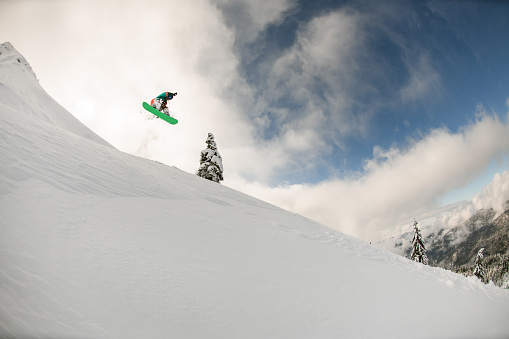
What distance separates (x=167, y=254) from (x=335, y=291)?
3182 millimetres

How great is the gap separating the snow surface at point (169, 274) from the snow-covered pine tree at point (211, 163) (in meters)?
16.3

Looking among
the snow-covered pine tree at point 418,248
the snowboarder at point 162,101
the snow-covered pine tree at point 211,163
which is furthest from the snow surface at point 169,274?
the snow-covered pine tree at point 418,248

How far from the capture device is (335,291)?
464 cm

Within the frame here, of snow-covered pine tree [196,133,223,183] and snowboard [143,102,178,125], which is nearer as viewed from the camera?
snowboard [143,102,178,125]

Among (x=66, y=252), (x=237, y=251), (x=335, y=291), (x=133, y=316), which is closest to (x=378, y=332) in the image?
(x=335, y=291)

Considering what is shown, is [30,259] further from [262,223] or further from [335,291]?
[262,223]

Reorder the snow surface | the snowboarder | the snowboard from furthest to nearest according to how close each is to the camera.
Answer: the snowboard
the snowboarder
the snow surface

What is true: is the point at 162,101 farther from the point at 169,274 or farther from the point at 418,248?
the point at 418,248

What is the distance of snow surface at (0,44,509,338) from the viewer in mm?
2855

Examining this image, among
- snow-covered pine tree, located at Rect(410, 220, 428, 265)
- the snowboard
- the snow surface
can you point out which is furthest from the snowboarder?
snow-covered pine tree, located at Rect(410, 220, 428, 265)

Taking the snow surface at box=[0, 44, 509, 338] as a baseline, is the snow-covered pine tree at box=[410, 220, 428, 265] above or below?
above

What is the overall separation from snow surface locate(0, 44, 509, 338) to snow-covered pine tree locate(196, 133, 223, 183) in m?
16.3

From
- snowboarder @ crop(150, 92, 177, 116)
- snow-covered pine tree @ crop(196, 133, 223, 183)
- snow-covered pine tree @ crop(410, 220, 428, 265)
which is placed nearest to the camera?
snowboarder @ crop(150, 92, 177, 116)

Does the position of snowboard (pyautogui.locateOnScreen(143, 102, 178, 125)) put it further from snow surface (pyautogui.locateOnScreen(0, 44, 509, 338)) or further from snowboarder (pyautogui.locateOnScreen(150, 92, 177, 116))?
Result: snow surface (pyautogui.locateOnScreen(0, 44, 509, 338))
